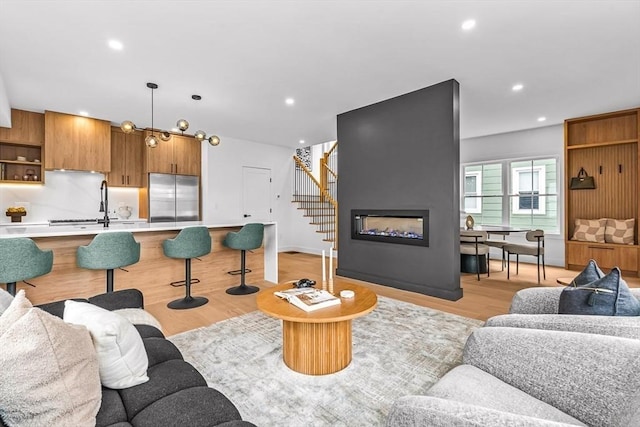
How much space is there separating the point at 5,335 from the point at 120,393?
0.49 m

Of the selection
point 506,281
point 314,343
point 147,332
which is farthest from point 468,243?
point 147,332

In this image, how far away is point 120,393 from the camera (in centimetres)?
121

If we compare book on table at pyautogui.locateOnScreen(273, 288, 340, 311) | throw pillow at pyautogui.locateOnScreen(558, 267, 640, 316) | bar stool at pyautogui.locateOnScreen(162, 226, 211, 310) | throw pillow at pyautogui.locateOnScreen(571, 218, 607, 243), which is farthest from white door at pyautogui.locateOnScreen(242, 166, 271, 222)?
throw pillow at pyautogui.locateOnScreen(558, 267, 640, 316)

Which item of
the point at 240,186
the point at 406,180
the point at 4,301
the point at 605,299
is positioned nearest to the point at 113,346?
the point at 4,301

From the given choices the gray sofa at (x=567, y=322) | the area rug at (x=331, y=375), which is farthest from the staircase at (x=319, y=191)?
the gray sofa at (x=567, y=322)

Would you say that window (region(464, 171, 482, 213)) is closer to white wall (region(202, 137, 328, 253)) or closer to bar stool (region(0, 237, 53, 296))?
white wall (region(202, 137, 328, 253))

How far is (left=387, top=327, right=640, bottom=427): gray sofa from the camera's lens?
0.96 metres

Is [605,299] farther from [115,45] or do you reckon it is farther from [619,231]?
[619,231]

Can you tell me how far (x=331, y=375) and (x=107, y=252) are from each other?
2453 mm

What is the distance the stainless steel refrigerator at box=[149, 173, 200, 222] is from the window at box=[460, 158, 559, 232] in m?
5.86

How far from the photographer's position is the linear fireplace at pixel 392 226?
163 inches

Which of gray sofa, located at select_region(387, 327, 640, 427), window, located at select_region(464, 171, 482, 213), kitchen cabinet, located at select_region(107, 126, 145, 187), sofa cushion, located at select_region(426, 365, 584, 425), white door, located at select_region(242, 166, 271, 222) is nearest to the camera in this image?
gray sofa, located at select_region(387, 327, 640, 427)

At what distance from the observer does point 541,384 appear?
1271 millimetres

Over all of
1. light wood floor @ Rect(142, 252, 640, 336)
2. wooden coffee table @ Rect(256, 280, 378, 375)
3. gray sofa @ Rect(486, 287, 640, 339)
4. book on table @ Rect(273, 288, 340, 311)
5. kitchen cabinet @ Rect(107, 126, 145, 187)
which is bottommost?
light wood floor @ Rect(142, 252, 640, 336)
